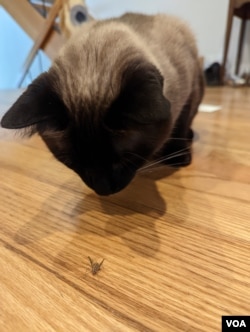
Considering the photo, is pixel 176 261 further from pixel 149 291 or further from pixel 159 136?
pixel 159 136

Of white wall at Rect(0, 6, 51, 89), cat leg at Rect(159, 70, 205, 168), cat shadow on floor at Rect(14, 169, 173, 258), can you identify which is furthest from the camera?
white wall at Rect(0, 6, 51, 89)

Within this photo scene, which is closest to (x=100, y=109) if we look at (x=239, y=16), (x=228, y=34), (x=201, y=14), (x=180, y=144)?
(x=180, y=144)

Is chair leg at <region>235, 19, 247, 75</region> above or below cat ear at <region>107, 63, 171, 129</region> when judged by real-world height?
below

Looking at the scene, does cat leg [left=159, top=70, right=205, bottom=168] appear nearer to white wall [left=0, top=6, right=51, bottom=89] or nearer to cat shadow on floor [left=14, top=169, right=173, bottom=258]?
cat shadow on floor [left=14, top=169, right=173, bottom=258]

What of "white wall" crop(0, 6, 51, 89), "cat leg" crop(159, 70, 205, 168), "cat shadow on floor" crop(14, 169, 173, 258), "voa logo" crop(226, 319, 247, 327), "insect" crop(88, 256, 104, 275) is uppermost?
"voa logo" crop(226, 319, 247, 327)

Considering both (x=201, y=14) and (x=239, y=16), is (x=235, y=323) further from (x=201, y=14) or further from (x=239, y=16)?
(x=201, y=14)

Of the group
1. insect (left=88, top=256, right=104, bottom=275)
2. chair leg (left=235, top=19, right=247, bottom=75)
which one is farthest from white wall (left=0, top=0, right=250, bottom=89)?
insect (left=88, top=256, right=104, bottom=275)

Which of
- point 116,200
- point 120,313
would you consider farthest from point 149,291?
point 116,200
